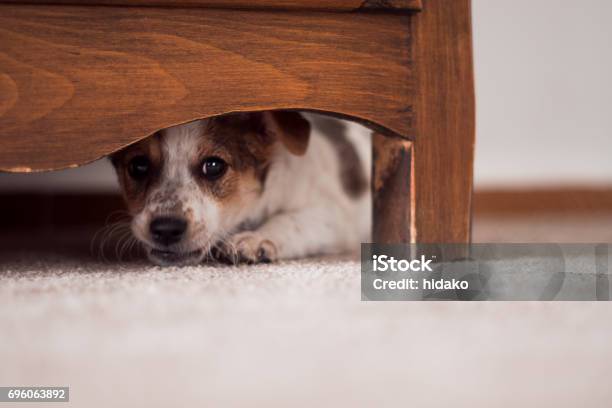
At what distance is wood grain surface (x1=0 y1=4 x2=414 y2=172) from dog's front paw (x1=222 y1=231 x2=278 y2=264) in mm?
383

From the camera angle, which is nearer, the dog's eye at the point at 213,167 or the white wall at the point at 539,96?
the dog's eye at the point at 213,167

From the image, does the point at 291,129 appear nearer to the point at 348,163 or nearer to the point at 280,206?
the point at 280,206

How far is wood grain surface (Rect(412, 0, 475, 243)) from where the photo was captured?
1.23 meters

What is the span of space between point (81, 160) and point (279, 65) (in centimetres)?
39

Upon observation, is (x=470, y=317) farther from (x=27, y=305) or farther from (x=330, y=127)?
(x=330, y=127)

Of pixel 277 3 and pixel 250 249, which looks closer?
pixel 277 3

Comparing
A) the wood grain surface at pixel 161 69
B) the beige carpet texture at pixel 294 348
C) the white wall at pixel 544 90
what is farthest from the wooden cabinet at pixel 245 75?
the white wall at pixel 544 90

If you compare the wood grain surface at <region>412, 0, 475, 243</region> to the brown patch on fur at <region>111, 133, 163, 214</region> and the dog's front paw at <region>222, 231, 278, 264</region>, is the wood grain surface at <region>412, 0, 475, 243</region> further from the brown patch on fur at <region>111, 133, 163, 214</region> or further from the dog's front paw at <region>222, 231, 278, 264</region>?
the brown patch on fur at <region>111, 133, 163, 214</region>

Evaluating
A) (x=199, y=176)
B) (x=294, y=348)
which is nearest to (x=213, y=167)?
(x=199, y=176)

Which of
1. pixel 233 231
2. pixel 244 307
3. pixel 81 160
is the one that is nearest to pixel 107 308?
pixel 244 307

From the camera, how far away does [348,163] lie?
2064mm

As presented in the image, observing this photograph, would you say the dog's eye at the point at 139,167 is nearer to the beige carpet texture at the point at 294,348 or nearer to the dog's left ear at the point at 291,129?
the dog's left ear at the point at 291,129

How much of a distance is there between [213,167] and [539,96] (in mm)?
1766

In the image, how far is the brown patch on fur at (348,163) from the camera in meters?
2.03
